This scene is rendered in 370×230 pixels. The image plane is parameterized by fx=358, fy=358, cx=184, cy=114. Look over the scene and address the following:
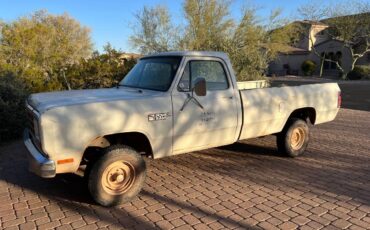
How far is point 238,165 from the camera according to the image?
20.6ft

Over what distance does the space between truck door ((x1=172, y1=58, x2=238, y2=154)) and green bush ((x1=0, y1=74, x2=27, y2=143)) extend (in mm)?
4867

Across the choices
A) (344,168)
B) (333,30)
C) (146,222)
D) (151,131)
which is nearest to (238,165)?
(344,168)

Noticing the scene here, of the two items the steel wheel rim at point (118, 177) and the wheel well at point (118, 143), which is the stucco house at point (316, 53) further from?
the steel wheel rim at point (118, 177)

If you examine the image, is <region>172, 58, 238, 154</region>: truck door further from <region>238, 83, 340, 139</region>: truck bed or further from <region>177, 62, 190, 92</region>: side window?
<region>238, 83, 340, 139</region>: truck bed

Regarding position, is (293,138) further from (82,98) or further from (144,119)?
(82,98)

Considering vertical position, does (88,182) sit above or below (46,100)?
below

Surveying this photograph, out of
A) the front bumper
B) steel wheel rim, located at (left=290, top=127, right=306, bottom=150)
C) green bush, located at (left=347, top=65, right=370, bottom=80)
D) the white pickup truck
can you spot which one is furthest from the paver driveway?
green bush, located at (left=347, top=65, right=370, bottom=80)

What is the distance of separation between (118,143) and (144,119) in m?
0.53

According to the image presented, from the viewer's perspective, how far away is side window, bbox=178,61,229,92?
201 inches

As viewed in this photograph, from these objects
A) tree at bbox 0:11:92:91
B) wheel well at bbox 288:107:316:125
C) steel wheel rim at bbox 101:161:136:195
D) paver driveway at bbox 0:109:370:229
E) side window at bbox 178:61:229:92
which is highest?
tree at bbox 0:11:92:91

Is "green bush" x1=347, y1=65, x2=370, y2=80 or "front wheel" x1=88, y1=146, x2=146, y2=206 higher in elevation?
"green bush" x1=347, y1=65, x2=370, y2=80

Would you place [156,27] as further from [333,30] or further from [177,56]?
[333,30]

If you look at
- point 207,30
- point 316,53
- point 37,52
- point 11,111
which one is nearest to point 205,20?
point 207,30

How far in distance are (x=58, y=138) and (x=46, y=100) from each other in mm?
753
